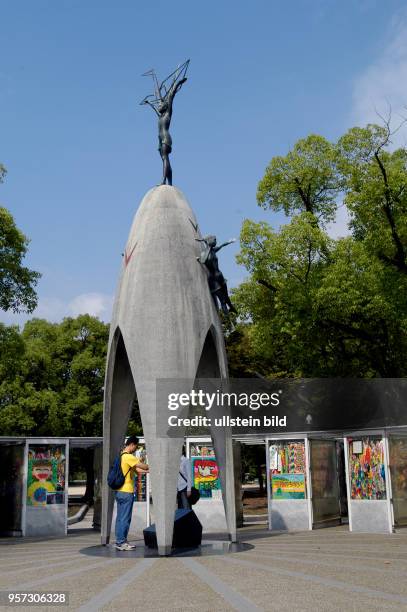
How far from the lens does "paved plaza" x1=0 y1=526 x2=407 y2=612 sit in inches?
258

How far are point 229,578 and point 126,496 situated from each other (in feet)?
11.7

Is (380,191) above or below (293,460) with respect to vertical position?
above

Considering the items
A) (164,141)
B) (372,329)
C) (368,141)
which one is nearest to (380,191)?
(368,141)

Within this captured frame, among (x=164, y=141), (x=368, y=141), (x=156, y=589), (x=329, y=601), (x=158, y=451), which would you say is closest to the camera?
(x=329, y=601)

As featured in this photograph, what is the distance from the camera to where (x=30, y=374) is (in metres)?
37.9

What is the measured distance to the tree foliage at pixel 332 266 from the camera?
22.5 m

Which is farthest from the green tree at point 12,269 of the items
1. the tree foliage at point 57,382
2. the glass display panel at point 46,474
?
the tree foliage at point 57,382

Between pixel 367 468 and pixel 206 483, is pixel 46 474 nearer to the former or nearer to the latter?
pixel 206 483

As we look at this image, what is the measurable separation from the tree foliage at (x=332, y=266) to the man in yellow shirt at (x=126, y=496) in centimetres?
1250

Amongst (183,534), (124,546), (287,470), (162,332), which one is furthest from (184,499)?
(287,470)

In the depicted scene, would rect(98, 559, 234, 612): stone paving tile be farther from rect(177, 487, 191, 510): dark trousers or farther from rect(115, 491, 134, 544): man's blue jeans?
rect(177, 487, 191, 510): dark trousers

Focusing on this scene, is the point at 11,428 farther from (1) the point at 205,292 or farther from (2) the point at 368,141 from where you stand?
(1) the point at 205,292

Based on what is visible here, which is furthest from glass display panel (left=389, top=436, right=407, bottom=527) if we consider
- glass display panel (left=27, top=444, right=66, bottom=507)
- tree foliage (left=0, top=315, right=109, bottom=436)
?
tree foliage (left=0, top=315, right=109, bottom=436)

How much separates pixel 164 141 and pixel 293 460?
9.37m
